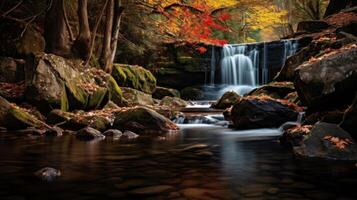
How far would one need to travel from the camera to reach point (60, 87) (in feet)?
44.9

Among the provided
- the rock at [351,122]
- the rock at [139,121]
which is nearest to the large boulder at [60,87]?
the rock at [139,121]

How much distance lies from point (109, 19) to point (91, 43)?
194 centimetres

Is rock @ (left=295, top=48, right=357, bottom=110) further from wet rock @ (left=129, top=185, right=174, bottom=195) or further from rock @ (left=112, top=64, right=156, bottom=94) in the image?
rock @ (left=112, top=64, right=156, bottom=94)

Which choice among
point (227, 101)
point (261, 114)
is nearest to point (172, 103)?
point (227, 101)

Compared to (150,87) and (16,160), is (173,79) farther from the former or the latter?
(16,160)

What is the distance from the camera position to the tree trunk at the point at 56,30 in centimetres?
1631

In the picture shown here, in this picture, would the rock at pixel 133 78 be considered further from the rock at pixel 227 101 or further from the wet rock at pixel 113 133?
the wet rock at pixel 113 133

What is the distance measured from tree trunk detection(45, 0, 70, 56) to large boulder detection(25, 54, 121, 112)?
84cm

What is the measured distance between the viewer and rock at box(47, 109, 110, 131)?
12242 mm

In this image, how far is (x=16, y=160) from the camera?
7066 mm

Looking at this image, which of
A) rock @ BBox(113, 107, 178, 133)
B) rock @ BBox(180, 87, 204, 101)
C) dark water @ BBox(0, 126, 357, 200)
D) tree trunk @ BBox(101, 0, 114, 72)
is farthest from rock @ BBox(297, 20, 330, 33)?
dark water @ BBox(0, 126, 357, 200)

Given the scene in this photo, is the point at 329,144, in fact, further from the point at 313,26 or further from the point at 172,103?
the point at 313,26

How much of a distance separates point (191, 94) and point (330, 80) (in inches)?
743

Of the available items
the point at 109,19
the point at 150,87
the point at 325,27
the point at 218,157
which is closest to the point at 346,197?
the point at 218,157
